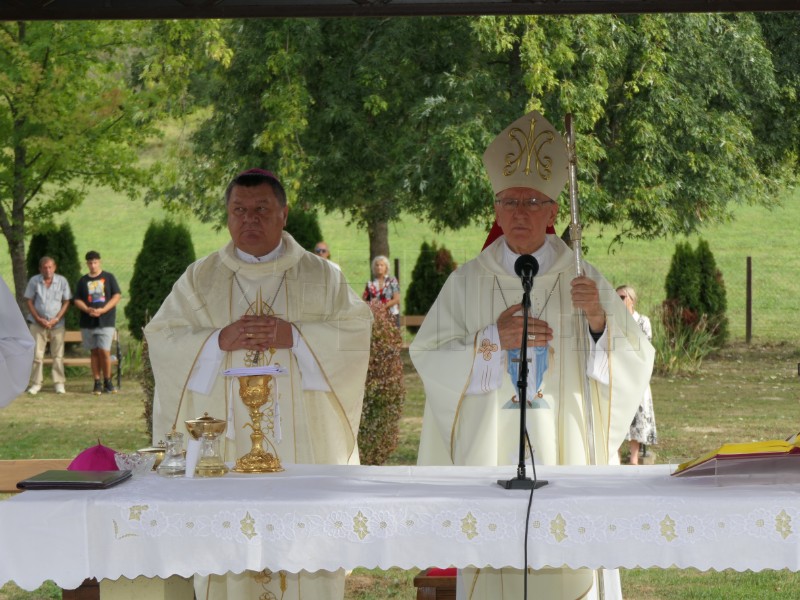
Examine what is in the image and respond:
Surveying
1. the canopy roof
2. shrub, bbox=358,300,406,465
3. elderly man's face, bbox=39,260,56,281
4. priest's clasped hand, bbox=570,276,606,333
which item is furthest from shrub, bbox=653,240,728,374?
priest's clasped hand, bbox=570,276,606,333

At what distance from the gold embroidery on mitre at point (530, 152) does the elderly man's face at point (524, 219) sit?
103 millimetres

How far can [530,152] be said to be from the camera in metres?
5.46

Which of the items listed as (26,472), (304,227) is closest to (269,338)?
(26,472)

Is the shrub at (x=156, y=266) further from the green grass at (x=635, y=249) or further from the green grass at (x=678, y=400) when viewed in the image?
the green grass at (x=678, y=400)

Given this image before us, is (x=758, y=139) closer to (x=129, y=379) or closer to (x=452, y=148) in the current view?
(x=452, y=148)

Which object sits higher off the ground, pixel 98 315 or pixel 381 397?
pixel 98 315

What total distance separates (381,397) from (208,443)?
5.76 metres

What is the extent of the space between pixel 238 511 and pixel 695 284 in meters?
17.2

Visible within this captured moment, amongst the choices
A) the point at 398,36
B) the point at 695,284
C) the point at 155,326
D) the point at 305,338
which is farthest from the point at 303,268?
the point at 695,284

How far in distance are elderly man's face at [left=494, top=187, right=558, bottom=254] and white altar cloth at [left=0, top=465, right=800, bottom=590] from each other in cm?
161

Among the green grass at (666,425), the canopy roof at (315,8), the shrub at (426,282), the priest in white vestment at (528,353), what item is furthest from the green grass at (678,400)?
the canopy roof at (315,8)

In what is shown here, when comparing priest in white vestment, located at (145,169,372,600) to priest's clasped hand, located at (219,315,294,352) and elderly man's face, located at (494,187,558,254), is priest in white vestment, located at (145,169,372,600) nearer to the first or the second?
priest's clasped hand, located at (219,315,294,352)

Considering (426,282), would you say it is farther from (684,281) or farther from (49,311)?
(49,311)

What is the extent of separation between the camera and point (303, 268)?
574 cm
